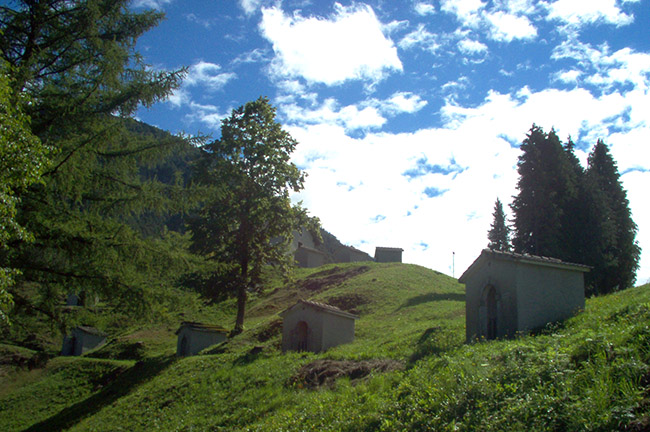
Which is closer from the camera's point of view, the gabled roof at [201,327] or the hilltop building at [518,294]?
the hilltop building at [518,294]

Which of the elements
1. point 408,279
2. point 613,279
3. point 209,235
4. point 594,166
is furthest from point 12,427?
point 594,166

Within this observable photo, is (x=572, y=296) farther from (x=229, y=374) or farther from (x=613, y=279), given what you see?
(x=613, y=279)

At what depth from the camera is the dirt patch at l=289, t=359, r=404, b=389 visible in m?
13.1

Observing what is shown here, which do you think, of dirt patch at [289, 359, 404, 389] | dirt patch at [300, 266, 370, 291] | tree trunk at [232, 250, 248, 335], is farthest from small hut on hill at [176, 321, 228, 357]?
dirt patch at [300, 266, 370, 291]

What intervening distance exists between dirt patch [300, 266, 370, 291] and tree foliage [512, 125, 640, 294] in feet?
48.9

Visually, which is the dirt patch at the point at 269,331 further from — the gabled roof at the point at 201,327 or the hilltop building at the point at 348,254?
the hilltop building at the point at 348,254

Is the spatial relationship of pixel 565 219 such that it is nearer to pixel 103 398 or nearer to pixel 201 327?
pixel 201 327

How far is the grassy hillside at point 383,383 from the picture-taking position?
692 centimetres

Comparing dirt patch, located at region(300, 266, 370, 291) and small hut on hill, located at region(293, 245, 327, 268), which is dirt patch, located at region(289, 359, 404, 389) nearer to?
dirt patch, located at region(300, 266, 370, 291)

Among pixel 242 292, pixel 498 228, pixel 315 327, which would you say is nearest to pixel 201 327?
pixel 242 292

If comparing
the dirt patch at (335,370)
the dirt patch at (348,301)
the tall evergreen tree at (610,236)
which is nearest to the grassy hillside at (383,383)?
the dirt patch at (335,370)

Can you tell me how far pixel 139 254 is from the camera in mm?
11570

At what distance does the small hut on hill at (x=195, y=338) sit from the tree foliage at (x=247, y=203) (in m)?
1.93

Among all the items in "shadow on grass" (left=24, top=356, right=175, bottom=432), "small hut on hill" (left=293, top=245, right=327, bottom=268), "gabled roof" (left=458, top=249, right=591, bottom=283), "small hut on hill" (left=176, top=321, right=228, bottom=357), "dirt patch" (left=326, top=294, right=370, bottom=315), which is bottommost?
"shadow on grass" (left=24, top=356, right=175, bottom=432)
